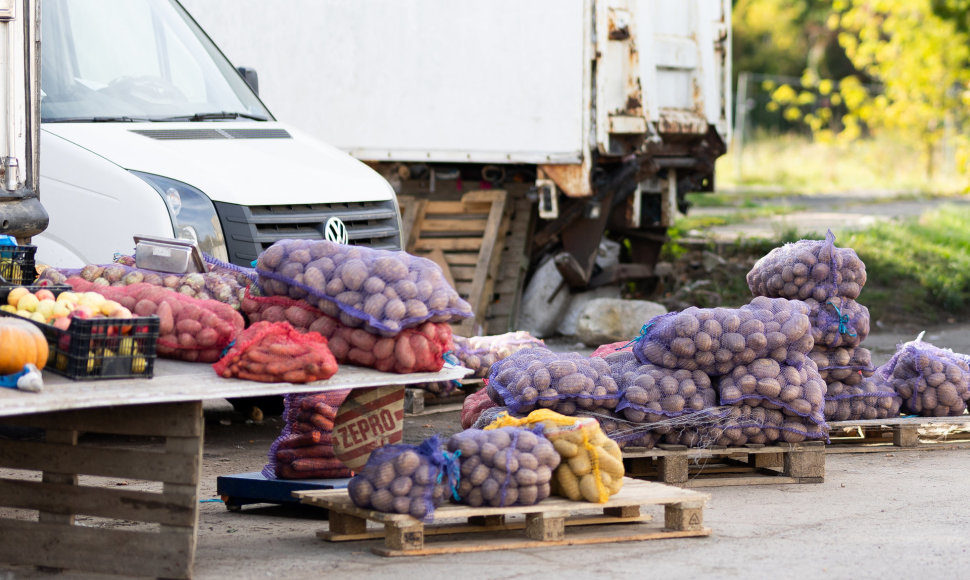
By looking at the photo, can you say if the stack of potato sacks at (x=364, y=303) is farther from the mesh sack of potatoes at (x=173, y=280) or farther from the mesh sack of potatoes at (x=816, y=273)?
the mesh sack of potatoes at (x=816, y=273)

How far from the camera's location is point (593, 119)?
39.1ft

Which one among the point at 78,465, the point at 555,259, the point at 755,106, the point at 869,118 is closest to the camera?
the point at 78,465

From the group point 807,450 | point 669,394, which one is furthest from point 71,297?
point 807,450

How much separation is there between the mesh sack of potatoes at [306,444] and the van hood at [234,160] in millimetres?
1584

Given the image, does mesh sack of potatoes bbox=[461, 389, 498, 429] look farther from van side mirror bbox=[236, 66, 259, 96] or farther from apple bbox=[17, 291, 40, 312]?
van side mirror bbox=[236, 66, 259, 96]

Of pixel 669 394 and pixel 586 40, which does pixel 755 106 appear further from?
pixel 669 394

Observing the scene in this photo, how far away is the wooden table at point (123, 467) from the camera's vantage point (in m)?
4.81

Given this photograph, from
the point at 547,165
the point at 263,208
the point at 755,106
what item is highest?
the point at 755,106

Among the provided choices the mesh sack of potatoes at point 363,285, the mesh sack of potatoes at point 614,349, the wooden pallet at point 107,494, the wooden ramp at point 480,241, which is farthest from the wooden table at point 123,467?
the wooden ramp at point 480,241

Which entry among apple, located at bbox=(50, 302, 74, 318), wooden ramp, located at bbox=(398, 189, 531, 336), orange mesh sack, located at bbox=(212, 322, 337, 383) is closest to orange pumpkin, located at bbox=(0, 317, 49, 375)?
apple, located at bbox=(50, 302, 74, 318)

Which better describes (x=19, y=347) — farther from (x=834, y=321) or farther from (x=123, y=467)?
(x=834, y=321)

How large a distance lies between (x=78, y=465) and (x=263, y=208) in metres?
2.72

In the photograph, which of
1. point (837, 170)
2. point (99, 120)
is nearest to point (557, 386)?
point (99, 120)

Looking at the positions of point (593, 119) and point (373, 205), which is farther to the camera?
point (593, 119)
